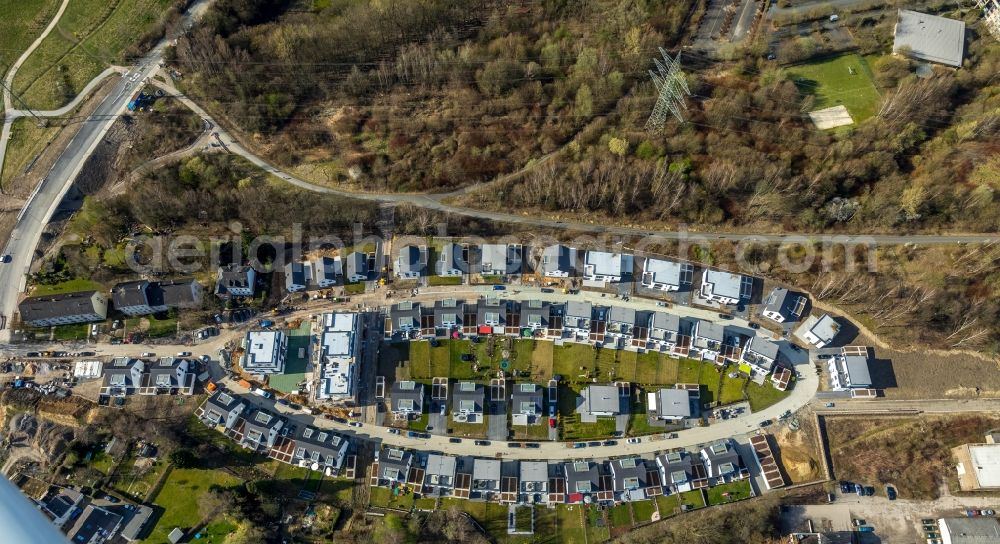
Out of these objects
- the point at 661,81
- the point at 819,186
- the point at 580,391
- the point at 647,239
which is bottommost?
the point at 580,391

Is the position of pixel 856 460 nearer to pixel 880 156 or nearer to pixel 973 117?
pixel 880 156

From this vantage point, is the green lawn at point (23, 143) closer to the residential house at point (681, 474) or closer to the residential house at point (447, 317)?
the residential house at point (447, 317)

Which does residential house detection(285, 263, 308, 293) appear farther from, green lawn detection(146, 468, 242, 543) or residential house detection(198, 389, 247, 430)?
green lawn detection(146, 468, 242, 543)

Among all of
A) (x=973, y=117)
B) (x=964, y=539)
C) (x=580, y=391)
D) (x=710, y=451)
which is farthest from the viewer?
(x=973, y=117)

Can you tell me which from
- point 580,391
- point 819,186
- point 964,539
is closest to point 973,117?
point 819,186

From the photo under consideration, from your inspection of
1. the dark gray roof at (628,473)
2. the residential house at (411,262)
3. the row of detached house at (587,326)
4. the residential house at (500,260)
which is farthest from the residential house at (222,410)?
the dark gray roof at (628,473)

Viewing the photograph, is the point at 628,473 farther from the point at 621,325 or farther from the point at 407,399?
the point at 407,399
